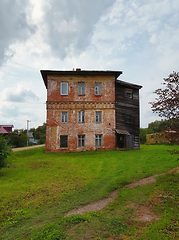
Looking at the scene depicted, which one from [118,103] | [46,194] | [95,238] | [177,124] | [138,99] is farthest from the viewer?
[138,99]

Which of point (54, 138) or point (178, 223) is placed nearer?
point (178, 223)

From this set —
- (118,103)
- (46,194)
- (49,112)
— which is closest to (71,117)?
(49,112)

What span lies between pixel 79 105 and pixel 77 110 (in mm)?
744

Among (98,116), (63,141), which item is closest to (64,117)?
(63,141)

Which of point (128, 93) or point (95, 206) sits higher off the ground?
point (128, 93)

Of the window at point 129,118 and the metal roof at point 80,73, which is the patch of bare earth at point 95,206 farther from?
the metal roof at point 80,73

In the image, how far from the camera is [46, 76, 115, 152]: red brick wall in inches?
908

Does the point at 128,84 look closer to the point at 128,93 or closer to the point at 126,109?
the point at 128,93

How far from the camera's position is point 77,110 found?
77.4ft

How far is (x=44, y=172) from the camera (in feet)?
42.1

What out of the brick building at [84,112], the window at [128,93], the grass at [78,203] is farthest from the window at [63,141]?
the window at [128,93]

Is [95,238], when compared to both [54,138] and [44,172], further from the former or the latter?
[54,138]

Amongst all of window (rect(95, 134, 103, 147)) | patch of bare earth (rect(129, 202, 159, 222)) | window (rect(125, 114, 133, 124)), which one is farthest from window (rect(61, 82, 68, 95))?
patch of bare earth (rect(129, 202, 159, 222))

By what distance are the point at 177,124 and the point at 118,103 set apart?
54.3ft
